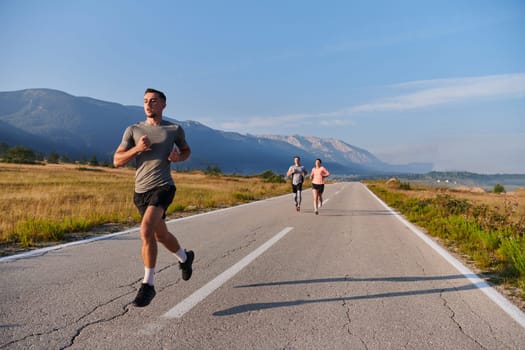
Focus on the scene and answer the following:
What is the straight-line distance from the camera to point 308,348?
2814 mm

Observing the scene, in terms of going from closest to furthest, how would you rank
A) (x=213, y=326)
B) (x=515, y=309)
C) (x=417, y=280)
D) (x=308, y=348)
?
(x=308, y=348) → (x=213, y=326) → (x=515, y=309) → (x=417, y=280)

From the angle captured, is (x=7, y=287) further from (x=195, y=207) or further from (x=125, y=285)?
(x=195, y=207)

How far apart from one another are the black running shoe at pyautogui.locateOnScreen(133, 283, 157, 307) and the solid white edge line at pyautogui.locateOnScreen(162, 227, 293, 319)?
255 millimetres

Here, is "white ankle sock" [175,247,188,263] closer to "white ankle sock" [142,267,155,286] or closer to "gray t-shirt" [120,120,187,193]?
"white ankle sock" [142,267,155,286]

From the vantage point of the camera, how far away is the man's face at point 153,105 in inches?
149

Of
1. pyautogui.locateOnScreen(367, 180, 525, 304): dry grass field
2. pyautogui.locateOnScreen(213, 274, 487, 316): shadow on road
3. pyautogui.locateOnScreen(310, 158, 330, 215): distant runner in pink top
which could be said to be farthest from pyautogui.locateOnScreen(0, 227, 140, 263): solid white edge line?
pyautogui.locateOnScreen(310, 158, 330, 215): distant runner in pink top

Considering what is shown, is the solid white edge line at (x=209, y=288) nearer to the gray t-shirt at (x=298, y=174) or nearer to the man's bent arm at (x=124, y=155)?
the man's bent arm at (x=124, y=155)

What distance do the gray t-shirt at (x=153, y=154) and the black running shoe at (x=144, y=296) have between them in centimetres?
98

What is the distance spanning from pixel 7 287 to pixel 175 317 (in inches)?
87.6

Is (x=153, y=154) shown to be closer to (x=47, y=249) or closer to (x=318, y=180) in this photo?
(x=47, y=249)

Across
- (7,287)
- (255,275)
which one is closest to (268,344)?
(255,275)

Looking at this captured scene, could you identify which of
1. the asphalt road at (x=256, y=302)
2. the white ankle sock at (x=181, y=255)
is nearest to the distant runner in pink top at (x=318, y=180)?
the asphalt road at (x=256, y=302)

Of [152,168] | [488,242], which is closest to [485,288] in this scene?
[488,242]

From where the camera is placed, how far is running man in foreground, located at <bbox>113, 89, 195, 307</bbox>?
145 inches
